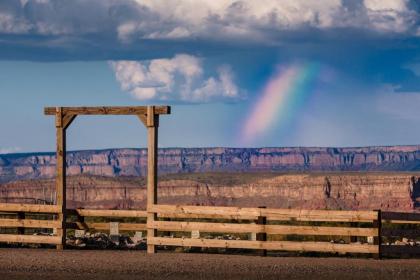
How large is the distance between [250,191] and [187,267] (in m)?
135

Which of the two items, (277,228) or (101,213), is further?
(101,213)

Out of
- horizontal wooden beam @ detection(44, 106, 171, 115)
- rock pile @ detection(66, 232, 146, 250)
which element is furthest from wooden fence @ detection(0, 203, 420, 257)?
horizontal wooden beam @ detection(44, 106, 171, 115)

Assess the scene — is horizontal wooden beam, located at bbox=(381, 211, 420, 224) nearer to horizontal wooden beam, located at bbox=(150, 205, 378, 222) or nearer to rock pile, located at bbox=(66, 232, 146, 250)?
horizontal wooden beam, located at bbox=(150, 205, 378, 222)

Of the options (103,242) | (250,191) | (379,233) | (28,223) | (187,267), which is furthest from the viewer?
(250,191)

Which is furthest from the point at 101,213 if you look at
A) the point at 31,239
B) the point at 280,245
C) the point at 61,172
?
the point at 280,245

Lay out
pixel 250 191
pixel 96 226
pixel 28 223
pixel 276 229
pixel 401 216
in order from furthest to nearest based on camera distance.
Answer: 1. pixel 250 191
2. pixel 96 226
3. pixel 28 223
4. pixel 401 216
5. pixel 276 229

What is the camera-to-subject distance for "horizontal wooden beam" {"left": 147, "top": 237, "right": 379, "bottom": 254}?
2250 cm

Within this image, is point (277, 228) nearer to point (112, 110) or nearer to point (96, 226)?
point (112, 110)

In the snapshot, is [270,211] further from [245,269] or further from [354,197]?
[354,197]

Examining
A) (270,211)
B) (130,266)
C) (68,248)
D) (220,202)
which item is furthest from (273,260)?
(220,202)

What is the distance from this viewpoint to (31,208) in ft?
82.1

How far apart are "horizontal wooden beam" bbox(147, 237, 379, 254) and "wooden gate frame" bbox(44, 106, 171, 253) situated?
2.49ft

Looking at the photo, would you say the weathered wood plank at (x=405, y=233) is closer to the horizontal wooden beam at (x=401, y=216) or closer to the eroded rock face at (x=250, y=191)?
the horizontal wooden beam at (x=401, y=216)

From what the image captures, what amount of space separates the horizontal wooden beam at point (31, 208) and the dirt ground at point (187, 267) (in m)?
1.53
